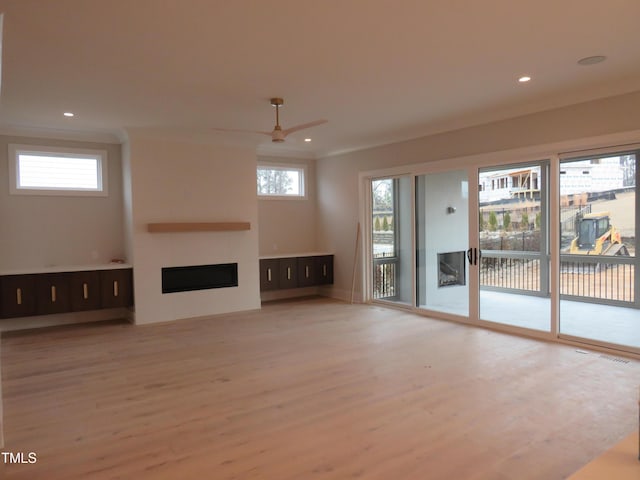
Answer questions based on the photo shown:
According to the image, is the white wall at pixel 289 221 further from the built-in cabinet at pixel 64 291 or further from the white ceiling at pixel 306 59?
the built-in cabinet at pixel 64 291

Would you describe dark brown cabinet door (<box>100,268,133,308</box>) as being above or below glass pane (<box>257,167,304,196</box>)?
below

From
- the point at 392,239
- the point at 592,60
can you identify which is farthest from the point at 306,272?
the point at 592,60

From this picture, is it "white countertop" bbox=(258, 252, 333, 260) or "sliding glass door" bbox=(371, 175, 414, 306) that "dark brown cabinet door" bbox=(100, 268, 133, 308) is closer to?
"white countertop" bbox=(258, 252, 333, 260)

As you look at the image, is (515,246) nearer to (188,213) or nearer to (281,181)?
(281,181)

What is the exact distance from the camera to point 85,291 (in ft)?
19.8

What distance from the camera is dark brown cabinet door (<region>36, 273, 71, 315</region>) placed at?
18.9 feet

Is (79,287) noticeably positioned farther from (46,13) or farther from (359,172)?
(359,172)

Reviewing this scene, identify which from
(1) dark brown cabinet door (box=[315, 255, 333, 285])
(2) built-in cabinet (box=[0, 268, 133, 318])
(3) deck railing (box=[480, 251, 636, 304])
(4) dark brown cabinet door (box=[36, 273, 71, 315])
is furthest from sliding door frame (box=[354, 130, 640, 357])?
(4) dark brown cabinet door (box=[36, 273, 71, 315])

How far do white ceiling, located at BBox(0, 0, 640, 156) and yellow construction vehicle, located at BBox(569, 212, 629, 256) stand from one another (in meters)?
1.35

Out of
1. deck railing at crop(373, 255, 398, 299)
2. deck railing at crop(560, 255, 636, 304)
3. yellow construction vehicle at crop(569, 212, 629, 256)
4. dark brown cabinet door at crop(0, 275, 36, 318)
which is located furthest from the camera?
deck railing at crop(373, 255, 398, 299)

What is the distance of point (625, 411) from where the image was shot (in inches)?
125

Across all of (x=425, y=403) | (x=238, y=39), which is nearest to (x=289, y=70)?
(x=238, y=39)

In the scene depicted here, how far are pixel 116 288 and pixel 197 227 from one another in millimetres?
1400

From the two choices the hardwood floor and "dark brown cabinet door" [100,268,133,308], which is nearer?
the hardwood floor
